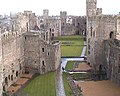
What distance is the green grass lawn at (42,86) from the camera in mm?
34250

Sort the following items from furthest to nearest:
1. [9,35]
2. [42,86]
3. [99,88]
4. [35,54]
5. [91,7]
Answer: [91,7], [35,54], [9,35], [42,86], [99,88]

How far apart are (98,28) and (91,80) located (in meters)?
9.06

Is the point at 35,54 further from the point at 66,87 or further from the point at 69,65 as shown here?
the point at 66,87

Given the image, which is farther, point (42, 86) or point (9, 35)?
point (9, 35)

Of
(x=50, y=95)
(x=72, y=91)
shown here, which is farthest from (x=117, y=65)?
(x=50, y=95)

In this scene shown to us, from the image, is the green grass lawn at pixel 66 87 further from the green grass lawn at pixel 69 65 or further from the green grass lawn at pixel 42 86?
the green grass lawn at pixel 69 65

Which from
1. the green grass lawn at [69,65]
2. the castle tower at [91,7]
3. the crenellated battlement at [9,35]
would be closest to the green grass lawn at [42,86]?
the green grass lawn at [69,65]

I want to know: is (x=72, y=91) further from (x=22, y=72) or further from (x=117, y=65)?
(x=22, y=72)

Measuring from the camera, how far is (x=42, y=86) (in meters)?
37.1

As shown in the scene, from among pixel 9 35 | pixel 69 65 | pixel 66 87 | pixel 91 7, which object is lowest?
pixel 66 87

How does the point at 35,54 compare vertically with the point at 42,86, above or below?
above

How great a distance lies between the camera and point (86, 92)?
3438 centimetres

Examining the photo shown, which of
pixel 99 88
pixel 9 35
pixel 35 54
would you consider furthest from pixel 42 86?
pixel 35 54

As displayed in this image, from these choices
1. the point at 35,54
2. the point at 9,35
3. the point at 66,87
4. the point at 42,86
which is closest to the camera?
the point at 66,87
